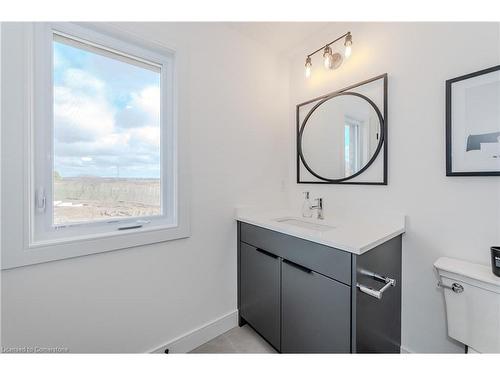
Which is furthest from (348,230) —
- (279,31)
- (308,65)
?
(279,31)

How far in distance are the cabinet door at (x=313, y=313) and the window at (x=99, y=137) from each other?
0.85 metres

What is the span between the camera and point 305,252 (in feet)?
3.80

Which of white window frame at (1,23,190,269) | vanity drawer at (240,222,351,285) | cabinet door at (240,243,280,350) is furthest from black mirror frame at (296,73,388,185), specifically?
white window frame at (1,23,190,269)

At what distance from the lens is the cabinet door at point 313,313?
100cm

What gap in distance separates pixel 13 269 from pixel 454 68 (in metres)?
2.31

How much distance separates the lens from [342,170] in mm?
1582

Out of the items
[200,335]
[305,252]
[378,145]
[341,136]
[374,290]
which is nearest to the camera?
[374,290]

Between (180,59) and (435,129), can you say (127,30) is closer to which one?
(180,59)

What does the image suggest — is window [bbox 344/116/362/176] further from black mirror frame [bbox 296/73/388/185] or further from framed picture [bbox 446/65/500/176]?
framed picture [bbox 446/65/500/176]

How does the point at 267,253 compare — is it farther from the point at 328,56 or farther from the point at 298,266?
the point at 328,56

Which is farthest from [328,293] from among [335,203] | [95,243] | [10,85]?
[10,85]

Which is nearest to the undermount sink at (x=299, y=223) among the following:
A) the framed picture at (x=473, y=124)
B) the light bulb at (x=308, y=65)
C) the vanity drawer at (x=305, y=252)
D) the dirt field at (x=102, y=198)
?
Answer: the vanity drawer at (x=305, y=252)

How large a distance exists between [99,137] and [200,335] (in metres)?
1.45

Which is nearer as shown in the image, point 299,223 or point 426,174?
point 426,174
